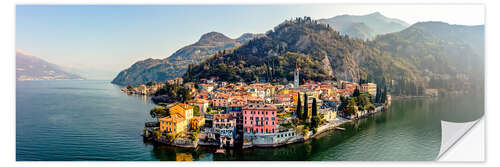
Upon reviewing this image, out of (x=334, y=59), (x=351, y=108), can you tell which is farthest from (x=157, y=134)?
(x=334, y=59)

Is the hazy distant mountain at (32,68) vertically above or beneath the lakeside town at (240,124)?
above

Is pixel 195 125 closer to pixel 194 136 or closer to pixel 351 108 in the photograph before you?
pixel 194 136

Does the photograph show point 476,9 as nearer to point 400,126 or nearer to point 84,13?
point 400,126

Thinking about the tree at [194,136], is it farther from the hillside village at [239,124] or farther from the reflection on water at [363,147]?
the reflection on water at [363,147]

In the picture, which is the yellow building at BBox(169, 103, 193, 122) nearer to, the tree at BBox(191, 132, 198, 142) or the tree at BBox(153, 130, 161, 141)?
the tree at BBox(153, 130, 161, 141)

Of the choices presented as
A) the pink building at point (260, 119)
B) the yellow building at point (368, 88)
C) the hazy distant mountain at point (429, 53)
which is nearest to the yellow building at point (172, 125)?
the pink building at point (260, 119)

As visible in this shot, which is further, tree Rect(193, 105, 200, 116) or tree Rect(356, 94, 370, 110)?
tree Rect(356, 94, 370, 110)

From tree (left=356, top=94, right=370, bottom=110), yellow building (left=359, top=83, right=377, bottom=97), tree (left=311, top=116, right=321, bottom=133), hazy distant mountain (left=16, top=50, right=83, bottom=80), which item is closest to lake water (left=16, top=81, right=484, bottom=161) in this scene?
tree (left=311, top=116, right=321, bottom=133)

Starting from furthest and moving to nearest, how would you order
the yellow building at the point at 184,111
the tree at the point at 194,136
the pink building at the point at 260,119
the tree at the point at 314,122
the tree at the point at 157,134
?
the tree at the point at 314,122
the yellow building at the point at 184,111
the tree at the point at 157,134
the pink building at the point at 260,119
the tree at the point at 194,136
